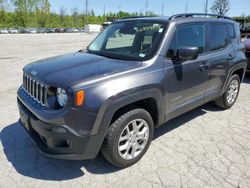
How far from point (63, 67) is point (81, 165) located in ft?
→ 4.35

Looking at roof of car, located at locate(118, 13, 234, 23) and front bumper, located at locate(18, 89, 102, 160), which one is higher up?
roof of car, located at locate(118, 13, 234, 23)

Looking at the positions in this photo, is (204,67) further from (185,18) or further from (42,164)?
(42,164)

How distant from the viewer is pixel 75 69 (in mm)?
3117

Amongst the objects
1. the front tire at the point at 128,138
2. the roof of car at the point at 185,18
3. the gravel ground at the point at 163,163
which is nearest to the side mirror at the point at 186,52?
the roof of car at the point at 185,18

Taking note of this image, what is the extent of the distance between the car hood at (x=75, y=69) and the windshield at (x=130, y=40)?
0.74ft

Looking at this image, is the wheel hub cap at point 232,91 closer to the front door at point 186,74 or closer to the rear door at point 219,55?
the rear door at point 219,55

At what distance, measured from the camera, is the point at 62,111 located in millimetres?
2688

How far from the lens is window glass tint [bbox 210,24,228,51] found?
4.38 metres

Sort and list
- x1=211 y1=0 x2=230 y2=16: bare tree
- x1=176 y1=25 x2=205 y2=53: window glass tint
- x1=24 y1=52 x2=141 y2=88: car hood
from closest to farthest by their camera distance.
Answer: x1=24 y1=52 x2=141 y2=88: car hood, x1=176 y1=25 x2=205 y2=53: window glass tint, x1=211 y1=0 x2=230 y2=16: bare tree

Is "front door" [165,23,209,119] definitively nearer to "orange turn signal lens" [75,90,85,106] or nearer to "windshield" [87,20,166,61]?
"windshield" [87,20,166,61]

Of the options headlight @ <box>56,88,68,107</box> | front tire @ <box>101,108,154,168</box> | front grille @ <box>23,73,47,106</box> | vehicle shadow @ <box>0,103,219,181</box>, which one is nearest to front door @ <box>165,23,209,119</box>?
front tire @ <box>101,108,154,168</box>

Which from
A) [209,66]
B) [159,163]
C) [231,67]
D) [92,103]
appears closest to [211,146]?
[159,163]

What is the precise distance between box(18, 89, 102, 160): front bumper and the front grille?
Answer: 248 mm

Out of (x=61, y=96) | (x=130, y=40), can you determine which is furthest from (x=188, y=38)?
(x=61, y=96)
